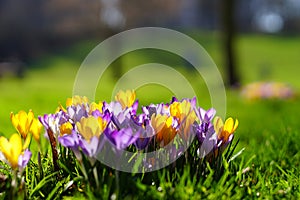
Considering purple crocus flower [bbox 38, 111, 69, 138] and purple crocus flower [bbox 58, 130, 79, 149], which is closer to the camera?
purple crocus flower [bbox 58, 130, 79, 149]

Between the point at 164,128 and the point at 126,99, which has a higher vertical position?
the point at 126,99

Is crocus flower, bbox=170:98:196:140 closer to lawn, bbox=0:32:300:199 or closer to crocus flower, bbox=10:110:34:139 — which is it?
lawn, bbox=0:32:300:199

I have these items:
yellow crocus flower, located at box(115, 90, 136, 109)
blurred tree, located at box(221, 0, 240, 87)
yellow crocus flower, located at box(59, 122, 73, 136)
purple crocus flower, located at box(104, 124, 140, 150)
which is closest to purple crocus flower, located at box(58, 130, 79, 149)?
purple crocus flower, located at box(104, 124, 140, 150)

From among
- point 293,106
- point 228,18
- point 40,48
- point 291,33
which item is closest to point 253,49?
point 291,33

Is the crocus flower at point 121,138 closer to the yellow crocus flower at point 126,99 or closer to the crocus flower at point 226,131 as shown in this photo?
the crocus flower at point 226,131

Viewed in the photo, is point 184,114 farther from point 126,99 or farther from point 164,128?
point 126,99

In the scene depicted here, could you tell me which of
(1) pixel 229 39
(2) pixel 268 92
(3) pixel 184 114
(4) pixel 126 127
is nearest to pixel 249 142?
(3) pixel 184 114

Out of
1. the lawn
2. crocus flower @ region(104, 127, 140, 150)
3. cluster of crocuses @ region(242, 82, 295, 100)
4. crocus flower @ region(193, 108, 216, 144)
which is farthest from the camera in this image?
cluster of crocuses @ region(242, 82, 295, 100)
